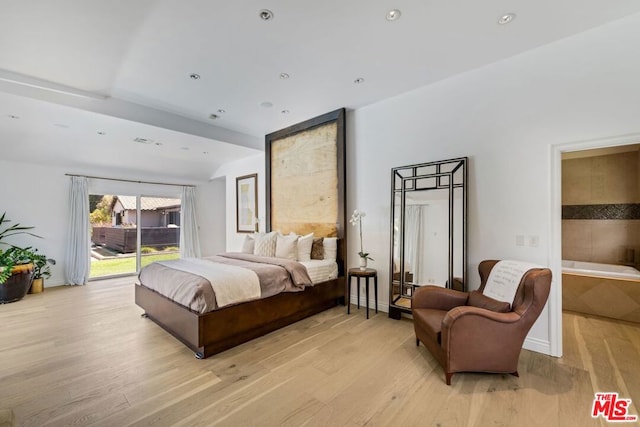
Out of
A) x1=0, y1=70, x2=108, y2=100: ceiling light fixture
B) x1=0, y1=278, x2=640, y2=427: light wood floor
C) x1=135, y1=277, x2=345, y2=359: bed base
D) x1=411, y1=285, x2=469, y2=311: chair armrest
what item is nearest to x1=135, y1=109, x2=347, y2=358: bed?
x1=135, y1=277, x2=345, y2=359: bed base

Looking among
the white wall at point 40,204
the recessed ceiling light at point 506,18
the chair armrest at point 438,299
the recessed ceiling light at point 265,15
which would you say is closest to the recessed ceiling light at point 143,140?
the white wall at point 40,204

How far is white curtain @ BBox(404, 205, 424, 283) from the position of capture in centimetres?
345

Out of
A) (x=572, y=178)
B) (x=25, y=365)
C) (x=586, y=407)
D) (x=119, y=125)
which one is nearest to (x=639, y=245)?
(x=572, y=178)

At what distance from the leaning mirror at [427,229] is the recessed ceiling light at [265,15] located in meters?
2.25

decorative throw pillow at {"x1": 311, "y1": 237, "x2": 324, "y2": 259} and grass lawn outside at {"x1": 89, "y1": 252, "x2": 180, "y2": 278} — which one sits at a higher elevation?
decorative throw pillow at {"x1": 311, "y1": 237, "x2": 324, "y2": 259}

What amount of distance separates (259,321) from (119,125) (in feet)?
11.6

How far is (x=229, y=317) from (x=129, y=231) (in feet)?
17.4

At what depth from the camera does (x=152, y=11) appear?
2178mm

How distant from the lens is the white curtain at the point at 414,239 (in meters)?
3.45

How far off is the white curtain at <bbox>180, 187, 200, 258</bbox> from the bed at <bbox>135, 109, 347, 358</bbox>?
311 centimetres

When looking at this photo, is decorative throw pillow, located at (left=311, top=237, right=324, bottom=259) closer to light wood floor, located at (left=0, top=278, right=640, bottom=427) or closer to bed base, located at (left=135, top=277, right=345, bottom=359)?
bed base, located at (left=135, top=277, right=345, bottom=359)

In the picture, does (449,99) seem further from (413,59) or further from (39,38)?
(39,38)

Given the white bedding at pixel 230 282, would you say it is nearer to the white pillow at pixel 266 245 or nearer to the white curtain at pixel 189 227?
the white pillow at pixel 266 245

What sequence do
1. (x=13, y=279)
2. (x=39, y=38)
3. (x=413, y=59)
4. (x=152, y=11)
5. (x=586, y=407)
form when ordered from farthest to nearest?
(x=13, y=279) → (x=413, y=59) → (x=39, y=38) → (x=152, y=11) → (x=586, y=407)
